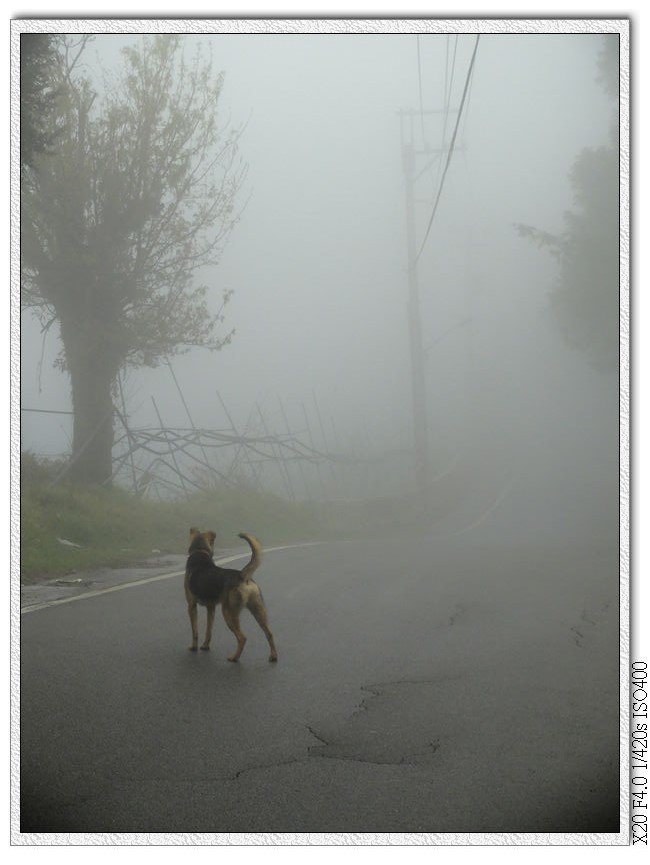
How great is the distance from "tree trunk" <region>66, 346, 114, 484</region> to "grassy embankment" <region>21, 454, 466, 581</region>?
1.39 feet

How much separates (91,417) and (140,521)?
255 cm

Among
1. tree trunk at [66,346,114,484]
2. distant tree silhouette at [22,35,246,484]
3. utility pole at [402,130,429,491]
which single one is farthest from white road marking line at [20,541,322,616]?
utility pole at [402,130,429,491]

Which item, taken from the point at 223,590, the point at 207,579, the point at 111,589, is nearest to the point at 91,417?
the point at 111,589

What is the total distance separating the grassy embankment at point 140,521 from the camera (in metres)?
12.5

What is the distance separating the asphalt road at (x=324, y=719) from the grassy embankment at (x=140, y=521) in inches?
109

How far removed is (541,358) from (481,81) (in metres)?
3.16

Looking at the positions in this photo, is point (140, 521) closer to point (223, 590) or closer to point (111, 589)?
point (111, 589)

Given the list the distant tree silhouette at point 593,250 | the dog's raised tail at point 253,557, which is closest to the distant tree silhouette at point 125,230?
the distant tree silhouette at point 593,250

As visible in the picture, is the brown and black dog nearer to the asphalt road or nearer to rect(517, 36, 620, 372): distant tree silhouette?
the asphalt road

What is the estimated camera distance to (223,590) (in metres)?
6.61

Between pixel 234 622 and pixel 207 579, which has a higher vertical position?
pixel 207 579

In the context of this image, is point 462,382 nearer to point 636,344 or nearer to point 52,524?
point 52,524

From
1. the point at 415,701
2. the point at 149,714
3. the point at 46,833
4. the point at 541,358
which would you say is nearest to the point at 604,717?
the point at 415,701

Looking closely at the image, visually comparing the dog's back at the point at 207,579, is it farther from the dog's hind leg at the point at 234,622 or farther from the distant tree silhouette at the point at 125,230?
the distant tree silhouette at the point at 125,230
